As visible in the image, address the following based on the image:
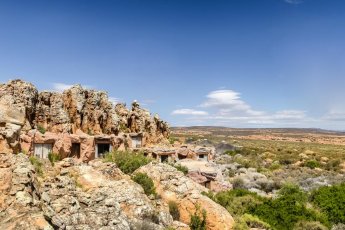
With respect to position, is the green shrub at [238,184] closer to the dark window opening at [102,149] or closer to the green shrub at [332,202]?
the green shrub at [332,202]

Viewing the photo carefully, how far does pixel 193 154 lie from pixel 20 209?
34.6m

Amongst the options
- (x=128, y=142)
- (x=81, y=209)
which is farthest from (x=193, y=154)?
(x=81, y=209)

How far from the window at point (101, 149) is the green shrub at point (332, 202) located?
21315 millimetres

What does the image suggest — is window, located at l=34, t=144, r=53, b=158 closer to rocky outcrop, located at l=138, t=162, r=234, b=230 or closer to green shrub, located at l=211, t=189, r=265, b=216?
rocky outcrop, located at l=138, t=162, r=234, b=230

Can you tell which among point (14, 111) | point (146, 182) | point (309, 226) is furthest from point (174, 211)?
point (14, 111)

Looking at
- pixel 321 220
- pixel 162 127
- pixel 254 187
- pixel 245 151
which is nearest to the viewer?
pixel 321 220

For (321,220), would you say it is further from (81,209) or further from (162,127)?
(162,127)

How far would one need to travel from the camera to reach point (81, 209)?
16000 mm

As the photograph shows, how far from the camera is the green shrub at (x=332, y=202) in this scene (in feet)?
83.6

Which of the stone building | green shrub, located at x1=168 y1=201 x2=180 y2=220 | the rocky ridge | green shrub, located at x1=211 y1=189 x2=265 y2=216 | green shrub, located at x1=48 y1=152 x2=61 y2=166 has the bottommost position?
green shrub, located at x1=211 y1=189 x2=265 y2=216

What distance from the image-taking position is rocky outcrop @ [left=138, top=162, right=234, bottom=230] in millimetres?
19625

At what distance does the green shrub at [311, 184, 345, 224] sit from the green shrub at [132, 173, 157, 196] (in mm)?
12953

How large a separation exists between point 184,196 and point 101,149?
20592 mm

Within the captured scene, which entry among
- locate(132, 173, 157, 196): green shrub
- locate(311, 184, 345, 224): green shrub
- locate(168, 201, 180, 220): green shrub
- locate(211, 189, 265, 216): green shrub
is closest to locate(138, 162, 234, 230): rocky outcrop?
locate(168, 201, 180, 220): green shrub
